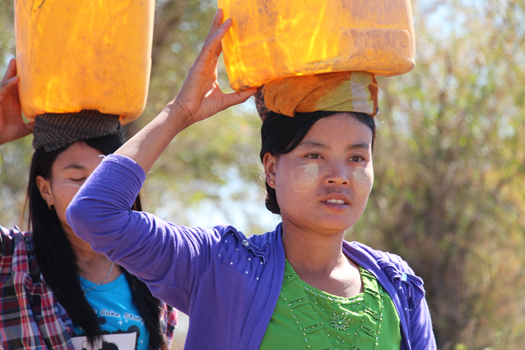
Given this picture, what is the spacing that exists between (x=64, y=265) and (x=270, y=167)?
37.3 inches

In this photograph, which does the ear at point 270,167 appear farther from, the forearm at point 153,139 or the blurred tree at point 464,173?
the blurred tree at point 464,173

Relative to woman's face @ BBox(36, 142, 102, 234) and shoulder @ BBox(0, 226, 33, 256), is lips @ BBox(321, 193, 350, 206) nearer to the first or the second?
woman's face @ BBox(36, 142, 102, 234)

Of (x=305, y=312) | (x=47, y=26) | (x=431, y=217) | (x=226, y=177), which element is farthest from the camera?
(x=226, y=177)

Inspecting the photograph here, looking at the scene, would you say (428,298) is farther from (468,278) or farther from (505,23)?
(505,23)

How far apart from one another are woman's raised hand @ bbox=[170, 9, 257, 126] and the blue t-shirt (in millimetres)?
862

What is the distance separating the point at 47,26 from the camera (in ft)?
6.50

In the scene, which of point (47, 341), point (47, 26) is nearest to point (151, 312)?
point (47, 341)

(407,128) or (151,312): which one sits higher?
(407,128)

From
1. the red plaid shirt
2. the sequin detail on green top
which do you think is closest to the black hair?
the sequin detail on green top

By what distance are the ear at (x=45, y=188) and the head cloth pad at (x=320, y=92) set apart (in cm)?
107

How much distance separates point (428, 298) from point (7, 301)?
357 centimetres

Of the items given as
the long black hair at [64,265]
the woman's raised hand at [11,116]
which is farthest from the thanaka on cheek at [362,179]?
the woman's raised hand at [11,116]

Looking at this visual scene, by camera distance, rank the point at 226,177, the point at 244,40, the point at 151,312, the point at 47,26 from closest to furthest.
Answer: the point at 244,40
the point at 47,26
the point at 151,312
the point at 226,177

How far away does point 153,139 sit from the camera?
1658mm
